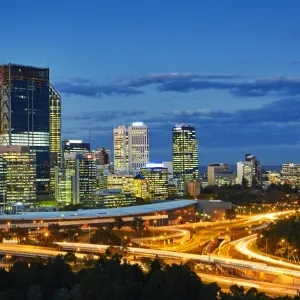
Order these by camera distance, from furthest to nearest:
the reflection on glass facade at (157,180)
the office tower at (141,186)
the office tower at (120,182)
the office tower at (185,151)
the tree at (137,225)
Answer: the office tower at (185,151) → the office tower at (120,182) → the reflection on glass facade at (157,180) → the office tower at (141,186) → the tree at (137,225)

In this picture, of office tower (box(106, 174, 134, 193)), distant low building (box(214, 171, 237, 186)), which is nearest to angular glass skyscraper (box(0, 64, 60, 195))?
office tower (box(106, 174, 134, 193))

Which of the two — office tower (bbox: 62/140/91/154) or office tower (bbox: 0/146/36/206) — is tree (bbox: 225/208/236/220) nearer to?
office tower (bbox: 0/146/36/206)

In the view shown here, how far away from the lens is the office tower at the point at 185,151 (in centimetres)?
11738

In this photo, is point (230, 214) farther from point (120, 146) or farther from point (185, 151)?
point (120, 146)

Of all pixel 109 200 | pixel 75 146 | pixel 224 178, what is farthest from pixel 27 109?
pixel 224 178

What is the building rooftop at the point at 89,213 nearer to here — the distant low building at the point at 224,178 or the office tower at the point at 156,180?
the office tower at the point at 156,180

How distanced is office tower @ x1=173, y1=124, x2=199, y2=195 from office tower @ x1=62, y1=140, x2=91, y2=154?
16538 millimetres

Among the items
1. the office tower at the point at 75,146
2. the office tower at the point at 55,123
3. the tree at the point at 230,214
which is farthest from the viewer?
the office tower at the point at 75,146

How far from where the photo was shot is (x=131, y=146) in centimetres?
12681

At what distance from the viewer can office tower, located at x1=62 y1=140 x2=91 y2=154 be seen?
104m

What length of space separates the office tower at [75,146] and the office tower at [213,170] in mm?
24609

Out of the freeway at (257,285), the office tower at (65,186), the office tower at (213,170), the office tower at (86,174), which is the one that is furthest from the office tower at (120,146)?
the freeway at (257,285)

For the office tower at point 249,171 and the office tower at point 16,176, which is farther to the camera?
the office tower at point 249,171

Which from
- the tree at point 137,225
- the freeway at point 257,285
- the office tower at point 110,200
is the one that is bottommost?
the freeway at point 257,285
